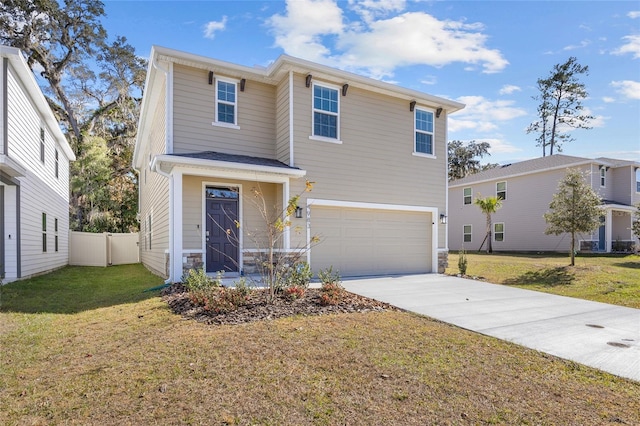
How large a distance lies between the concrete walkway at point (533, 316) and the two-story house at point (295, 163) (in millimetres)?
2088

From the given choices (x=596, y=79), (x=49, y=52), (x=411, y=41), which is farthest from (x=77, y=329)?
(x=596, y=79)

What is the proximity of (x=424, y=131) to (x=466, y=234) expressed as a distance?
52.1 ft

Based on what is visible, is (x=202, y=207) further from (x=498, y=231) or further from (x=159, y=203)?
(x=498, y=231)

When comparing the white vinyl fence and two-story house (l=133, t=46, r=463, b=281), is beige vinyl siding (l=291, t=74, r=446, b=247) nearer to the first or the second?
two-story house (l=133, t=46, r=463, b=281)

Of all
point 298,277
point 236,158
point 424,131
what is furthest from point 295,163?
point 424,131

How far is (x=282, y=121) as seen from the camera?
10.3 meters

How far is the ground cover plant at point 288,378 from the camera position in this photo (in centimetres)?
287

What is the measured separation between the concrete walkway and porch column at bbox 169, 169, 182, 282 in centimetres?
399

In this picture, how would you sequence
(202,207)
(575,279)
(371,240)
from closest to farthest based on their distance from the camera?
1. (202,207)
2. (575,279)
3. (371,240)

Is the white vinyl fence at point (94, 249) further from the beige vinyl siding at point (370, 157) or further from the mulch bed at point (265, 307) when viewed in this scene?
the beige vinyl siding at point (370, 157)

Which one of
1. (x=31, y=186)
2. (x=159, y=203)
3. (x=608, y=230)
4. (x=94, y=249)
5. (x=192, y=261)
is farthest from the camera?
(x=608, y=230)

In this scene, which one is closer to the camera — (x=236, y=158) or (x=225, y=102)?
(x=236, y=158)

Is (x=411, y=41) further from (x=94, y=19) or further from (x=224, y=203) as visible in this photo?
(x=94, y=19)

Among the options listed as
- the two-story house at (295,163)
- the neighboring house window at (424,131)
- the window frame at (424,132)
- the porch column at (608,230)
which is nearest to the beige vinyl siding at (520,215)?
the porch column at (608,230)
